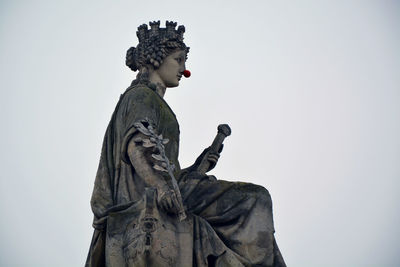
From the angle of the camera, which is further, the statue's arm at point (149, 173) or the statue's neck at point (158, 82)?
the statue's neck at point (158, 82)

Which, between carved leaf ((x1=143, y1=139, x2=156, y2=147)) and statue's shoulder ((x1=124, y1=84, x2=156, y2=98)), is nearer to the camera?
carved leaf ((x1=143, y1=139, x2=156, y2=147))

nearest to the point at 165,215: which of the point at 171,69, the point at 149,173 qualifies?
the point at 149,173

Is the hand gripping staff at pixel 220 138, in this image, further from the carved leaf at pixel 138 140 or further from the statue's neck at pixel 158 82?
the carved leaf at pixel 138 140

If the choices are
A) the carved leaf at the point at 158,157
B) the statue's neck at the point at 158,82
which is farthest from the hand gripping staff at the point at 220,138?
the carved leaf at the point at 158,157

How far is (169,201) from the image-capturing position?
12516 millimetres

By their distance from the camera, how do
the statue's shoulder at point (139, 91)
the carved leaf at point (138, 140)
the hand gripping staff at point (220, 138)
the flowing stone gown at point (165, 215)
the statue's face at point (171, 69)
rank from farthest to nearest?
the statue's face at point (171, 69)
the hand gripping staff at point (220, 138)
the statue's shoulder at point (139, 91)
the carved leaf at point (138, 140)
the flowing stone gown at point (165, 215)

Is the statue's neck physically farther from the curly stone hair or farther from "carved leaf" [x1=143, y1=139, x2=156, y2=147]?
"carved leaf" [x1=143, y1=139, x2=156, y2=147]

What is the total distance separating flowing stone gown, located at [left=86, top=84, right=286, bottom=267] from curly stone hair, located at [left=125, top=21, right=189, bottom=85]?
62cm

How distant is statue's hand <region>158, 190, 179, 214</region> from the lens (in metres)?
12.5

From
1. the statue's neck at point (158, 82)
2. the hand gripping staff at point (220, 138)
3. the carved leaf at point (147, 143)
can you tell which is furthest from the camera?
the statue's neck at point (158, 82)

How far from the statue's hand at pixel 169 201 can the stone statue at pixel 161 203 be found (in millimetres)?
13

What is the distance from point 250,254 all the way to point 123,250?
1818 mm

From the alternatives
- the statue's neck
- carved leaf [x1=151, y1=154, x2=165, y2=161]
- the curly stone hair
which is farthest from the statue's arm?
the curly stone hair

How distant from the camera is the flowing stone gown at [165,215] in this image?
12.5 metres
